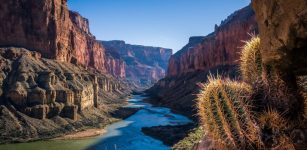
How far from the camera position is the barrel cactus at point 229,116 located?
20.7 feet

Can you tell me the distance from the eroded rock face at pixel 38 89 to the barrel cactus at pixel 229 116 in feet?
185

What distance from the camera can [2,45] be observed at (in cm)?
8288

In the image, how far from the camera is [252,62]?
717 centimetres

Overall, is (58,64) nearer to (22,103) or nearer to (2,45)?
(2,45)

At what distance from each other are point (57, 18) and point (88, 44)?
246ft

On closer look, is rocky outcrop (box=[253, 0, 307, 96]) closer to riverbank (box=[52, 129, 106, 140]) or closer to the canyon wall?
riverbank (box=[52, 129, 106, 140])

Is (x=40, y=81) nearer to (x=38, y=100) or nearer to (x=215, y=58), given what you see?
(x=38, y=100)

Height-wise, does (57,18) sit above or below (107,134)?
above

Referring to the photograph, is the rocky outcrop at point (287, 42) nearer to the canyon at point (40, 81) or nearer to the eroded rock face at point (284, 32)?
the eroded rock face at point (284, 32)

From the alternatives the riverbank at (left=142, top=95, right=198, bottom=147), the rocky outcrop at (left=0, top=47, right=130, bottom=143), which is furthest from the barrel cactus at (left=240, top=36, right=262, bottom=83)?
the rocky outcrop at (left=0, top=47, right=130, bottom=143)

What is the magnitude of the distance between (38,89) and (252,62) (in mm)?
58107

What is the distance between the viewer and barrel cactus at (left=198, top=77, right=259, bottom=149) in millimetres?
6316

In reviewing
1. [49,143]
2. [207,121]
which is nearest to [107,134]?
[49,143]

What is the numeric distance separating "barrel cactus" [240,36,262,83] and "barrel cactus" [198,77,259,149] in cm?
59
